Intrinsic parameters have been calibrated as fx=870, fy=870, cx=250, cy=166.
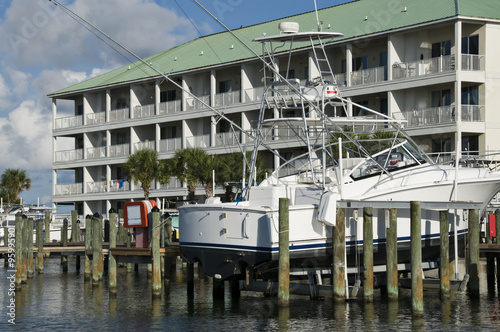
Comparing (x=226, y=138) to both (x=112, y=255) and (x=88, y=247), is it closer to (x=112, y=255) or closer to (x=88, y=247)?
(x=88, y=247)

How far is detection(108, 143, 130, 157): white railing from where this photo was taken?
63.5 m

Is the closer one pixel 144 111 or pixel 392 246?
pixel 392 246

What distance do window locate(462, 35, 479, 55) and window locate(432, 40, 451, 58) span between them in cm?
82

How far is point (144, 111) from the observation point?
62344 mm

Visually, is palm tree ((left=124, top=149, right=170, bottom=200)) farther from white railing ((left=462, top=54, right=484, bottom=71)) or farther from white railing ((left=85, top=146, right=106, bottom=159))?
white railing ((left=462, top=54, right=484, bottom=71))

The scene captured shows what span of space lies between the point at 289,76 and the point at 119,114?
1590cm

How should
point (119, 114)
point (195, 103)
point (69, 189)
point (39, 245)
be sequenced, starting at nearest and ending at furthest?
point (39, 245) < point (195, 103) < point (119, 114) < point (69, 189)

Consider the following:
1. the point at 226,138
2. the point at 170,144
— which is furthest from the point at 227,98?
the point at 170,144

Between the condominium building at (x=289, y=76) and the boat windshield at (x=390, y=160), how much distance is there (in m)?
4.03

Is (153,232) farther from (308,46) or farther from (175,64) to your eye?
(175,64)

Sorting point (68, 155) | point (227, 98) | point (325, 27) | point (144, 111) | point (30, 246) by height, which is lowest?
point (30, 246)

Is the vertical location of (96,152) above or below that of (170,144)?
below

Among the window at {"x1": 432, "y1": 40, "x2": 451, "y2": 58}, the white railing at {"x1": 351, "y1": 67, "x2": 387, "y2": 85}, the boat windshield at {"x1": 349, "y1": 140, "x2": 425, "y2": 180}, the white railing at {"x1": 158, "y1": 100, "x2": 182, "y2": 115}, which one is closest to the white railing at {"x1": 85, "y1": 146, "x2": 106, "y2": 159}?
the white railing at {"x1": 158, "y1": 100, "x2": 182, "y2": 115}

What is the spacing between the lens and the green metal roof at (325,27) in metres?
45.7
